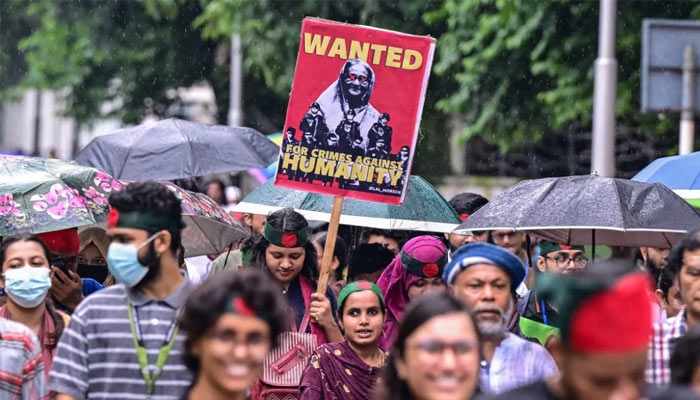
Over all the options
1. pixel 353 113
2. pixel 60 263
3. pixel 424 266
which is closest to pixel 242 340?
pixel 60 263

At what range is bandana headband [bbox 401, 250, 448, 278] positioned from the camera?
27.4ft

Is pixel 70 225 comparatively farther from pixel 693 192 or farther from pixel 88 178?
pixel 693 192

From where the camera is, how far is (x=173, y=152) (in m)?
11.6

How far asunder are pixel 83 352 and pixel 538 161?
19597 mm

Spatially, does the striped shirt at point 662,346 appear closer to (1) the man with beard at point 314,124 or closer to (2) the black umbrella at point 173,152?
(1) the man with beard at point 314,124

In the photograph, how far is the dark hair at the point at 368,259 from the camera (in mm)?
9414

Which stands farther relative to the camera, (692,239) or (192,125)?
(192,125)

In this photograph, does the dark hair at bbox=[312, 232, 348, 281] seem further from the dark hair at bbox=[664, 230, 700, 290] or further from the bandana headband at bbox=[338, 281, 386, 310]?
the dark hair at bbox=[664, 230, 700, 290]

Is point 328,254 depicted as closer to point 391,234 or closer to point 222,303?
point 391,234

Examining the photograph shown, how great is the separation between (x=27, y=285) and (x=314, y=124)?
2168 millimetres

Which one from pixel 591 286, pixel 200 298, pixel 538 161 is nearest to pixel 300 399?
pixel 200 298

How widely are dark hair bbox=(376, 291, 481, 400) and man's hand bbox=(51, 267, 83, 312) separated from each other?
3236mm

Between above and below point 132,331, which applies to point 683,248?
above

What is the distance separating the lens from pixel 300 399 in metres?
7.73
